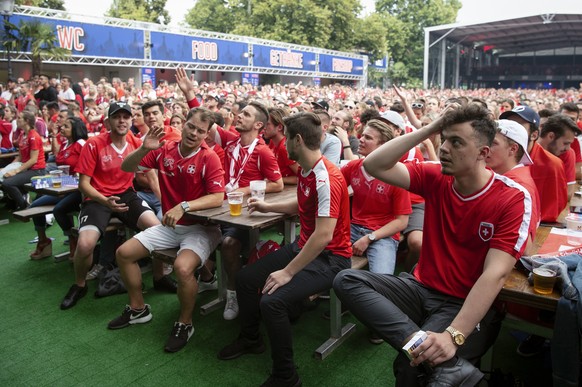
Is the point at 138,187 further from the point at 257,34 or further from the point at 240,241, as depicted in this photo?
the point at 257,34

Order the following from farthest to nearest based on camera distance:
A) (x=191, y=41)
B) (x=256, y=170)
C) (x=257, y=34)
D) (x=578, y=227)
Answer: (x=257, y=34), (x=191, y=41), (x=256, y=170), (x=578, y=227)

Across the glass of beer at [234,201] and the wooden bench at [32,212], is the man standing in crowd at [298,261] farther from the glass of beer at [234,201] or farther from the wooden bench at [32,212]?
the wooden bench at [32,212]

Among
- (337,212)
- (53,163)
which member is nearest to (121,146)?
(337,212)

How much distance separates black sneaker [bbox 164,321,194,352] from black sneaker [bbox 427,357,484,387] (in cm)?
196

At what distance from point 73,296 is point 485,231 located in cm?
348

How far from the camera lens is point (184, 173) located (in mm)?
3811

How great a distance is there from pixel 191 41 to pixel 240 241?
65.9 ft

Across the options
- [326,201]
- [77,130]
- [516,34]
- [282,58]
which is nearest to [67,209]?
[77,130]

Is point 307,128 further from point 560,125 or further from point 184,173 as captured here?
point 560,125

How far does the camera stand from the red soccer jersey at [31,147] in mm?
6477

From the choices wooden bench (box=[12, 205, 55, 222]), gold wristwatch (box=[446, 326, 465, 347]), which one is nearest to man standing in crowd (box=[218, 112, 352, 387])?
Result: gold wristwatch (box=[446, 326, 465, 347])

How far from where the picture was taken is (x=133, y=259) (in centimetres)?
373

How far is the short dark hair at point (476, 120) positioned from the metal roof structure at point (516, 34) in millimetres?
34118

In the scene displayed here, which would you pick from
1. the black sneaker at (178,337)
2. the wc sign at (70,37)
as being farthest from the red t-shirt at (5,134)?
the wc sign at (70,37)
